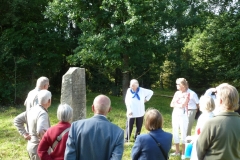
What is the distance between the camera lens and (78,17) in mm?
17000

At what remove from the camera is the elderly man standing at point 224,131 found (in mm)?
2969

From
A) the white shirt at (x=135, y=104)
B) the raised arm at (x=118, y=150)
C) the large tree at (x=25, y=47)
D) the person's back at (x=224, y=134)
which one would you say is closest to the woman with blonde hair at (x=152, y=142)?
the raised arm at (x=118, y=150)

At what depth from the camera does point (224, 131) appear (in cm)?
296

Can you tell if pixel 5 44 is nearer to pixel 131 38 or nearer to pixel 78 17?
pixel 78 17

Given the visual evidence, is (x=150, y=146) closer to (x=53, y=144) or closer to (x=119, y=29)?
(x=53, y=144)

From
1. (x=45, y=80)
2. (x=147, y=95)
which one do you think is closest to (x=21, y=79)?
(x=147, y=95)

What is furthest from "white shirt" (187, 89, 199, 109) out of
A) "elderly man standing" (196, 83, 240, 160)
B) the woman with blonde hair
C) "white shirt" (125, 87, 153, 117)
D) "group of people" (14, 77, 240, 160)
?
"elderly man standing" (196, 83, 240, 160)

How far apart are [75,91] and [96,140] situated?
4.08 meters

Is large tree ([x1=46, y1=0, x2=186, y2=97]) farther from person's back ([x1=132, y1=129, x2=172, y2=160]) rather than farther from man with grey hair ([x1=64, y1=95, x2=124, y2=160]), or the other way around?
man with grey hair ([x1=64, y1=95, x2=124, y2=160])

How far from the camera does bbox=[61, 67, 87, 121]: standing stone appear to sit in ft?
22.8

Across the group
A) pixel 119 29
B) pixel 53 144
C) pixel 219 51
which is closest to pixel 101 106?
pixel 53 144

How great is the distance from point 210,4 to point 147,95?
63.0ft

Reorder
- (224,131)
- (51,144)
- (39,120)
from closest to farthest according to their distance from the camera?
(224,131) < (51,144) < (39,120)

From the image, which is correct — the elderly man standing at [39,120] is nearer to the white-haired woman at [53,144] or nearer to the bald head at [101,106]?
the white-haired woman at [53,144]
